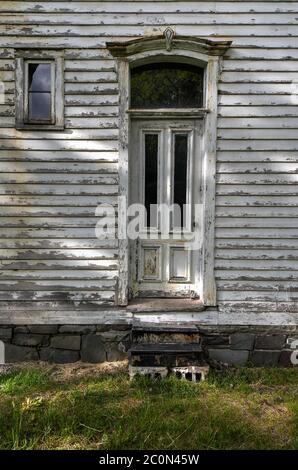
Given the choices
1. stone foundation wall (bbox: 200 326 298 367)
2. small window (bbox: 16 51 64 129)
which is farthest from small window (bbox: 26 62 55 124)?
stone foundation wall (bbox: 200 326 298 367)

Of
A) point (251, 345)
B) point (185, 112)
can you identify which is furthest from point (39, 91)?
point (251, 345)

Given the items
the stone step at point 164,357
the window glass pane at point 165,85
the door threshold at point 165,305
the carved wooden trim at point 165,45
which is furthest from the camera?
the window glass pane at point 165,85

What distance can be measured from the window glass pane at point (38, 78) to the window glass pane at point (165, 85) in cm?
93

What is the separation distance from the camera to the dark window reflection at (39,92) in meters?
4.10

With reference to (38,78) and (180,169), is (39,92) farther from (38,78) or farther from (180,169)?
(180,169)

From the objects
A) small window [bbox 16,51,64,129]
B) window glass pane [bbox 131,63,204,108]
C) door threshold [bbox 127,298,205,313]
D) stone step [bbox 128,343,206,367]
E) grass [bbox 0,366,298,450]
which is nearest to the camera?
grass [bbox 0,366,298,450]

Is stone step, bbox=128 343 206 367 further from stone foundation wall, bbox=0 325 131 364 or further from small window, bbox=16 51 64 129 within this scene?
small window, bbox=16 51 64 129

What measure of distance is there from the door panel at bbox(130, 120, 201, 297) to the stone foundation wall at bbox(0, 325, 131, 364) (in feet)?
1.83

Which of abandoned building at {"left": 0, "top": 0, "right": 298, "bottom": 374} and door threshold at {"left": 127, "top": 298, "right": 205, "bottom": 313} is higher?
abandoned building at {"left": 0, "top": 0, "right": 298, "bottom": 374}

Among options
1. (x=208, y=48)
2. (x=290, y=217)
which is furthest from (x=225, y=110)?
(x=290, y=217)

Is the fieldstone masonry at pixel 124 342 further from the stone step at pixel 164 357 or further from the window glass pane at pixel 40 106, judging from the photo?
the window glass pane at pixel 40 106

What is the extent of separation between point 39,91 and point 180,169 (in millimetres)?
1764

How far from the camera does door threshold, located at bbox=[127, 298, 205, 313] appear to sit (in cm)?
417

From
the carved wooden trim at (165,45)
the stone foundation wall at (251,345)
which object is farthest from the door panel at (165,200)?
the carved wooden trim at (165,45)
